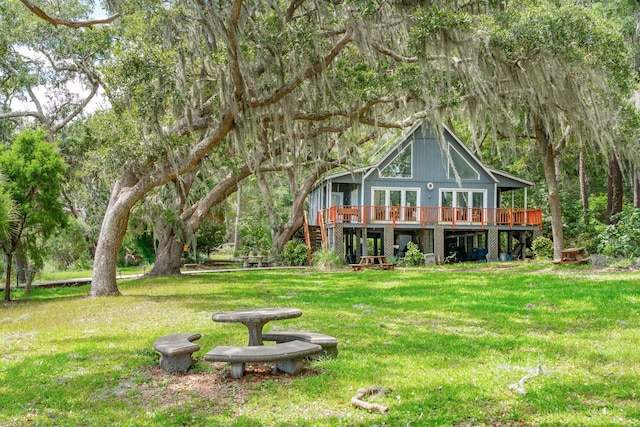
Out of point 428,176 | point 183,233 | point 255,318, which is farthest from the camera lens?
point 428,176

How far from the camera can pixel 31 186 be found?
13977mm

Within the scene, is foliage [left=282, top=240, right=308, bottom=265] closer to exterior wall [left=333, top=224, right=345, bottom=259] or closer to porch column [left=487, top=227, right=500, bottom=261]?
exterior wall [left=333, top=224, right=345, bottom=259]

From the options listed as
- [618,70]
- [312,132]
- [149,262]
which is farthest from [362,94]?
[149,262]

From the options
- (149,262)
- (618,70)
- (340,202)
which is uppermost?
(618,70)

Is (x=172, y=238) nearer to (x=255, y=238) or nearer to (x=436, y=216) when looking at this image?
(x=255, y=238)

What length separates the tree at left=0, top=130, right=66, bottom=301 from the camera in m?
13.7

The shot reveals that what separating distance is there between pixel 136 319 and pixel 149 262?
24803 millimetres

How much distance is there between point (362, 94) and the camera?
13828mm

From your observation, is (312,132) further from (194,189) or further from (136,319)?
(194,189)

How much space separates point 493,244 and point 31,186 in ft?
66.0

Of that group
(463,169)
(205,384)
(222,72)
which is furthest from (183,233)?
(205,384)

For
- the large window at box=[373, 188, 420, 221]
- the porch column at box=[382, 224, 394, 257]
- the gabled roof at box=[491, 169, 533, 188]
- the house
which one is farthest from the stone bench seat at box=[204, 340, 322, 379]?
the gabled roof at box=[491, 169, 533, 188]

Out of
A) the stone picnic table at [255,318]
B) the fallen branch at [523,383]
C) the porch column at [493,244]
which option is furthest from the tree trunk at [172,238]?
the fallen branch at [523,383]

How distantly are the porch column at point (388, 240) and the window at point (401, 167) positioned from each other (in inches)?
115
